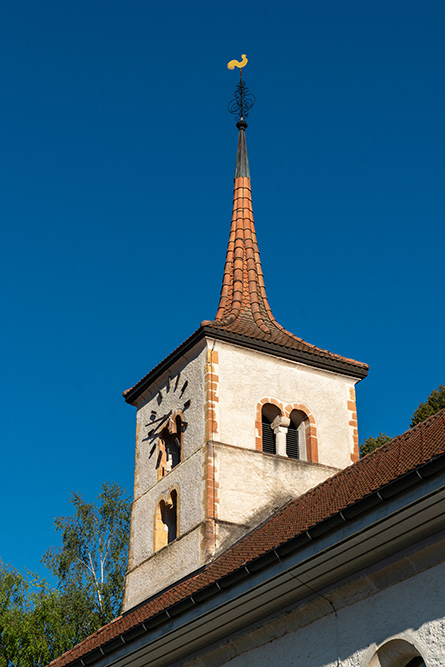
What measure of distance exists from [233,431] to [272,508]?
5.12 feet

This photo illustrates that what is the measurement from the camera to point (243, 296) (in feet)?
69.6

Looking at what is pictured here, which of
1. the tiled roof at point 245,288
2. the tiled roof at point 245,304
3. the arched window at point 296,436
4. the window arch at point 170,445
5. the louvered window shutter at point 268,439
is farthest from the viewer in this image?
the tiled roof at point 245,288

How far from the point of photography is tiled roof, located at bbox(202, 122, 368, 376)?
19484 mm

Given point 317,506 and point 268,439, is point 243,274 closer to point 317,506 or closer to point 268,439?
point 268,439

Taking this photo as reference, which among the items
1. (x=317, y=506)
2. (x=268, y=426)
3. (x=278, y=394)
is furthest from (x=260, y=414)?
(x=317, y=506)

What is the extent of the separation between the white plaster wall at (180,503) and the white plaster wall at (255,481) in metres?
0.41

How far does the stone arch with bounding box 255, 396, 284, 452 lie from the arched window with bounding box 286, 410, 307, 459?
0.41m

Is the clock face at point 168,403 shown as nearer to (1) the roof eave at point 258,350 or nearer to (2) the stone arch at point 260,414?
(1) the roof eave at point 258,350

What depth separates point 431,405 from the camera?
26.4 metres

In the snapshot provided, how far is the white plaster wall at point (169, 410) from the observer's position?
18.2 m

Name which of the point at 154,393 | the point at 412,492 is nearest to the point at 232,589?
the point at 412,492

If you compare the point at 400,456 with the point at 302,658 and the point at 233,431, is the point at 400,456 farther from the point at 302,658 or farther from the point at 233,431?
the point at 233,431

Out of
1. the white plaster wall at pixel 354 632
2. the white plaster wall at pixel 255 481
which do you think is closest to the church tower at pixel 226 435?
the white plaster wall at pixel 255 481

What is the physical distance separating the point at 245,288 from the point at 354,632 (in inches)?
512
